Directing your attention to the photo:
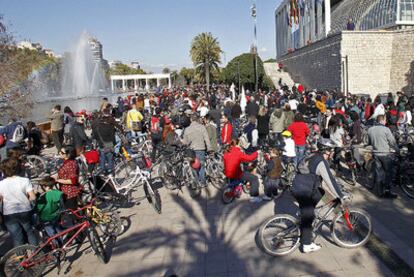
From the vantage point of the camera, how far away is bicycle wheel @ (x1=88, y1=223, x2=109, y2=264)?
5.29 meters

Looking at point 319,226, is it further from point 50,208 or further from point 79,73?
point 79,73

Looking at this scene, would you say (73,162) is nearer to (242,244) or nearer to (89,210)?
(89,210)

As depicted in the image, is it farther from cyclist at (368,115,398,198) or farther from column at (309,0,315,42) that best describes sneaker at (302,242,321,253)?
column at (309,0,315,42)

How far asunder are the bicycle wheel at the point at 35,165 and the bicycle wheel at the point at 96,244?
6.22 m

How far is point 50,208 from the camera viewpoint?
541cm

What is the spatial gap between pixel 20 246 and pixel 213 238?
307 centimetres

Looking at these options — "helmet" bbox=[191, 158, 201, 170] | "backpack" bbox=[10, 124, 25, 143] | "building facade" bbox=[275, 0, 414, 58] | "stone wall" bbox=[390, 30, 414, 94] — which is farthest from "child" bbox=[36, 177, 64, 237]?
"building facade" bbox=[275, 0, 414, 58]

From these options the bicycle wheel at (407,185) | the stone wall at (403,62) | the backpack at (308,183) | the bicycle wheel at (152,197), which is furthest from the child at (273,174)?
the stone wall at (403,62)

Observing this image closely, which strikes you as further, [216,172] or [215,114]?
[215,114]

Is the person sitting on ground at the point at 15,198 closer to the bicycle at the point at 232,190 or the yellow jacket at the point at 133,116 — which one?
the bicycle at the point at 232,190

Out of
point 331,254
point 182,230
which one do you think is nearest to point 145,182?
point 182,230

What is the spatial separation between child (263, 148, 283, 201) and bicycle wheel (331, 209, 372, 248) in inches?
84.8

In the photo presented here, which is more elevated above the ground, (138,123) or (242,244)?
(138,123)

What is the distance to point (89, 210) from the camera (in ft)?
Result: 18.5
